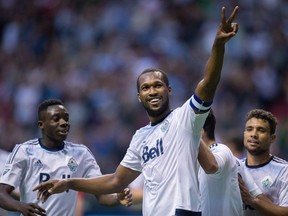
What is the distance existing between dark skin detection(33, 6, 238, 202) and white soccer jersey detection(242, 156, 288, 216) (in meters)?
1.09

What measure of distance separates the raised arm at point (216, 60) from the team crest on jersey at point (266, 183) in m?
1.48

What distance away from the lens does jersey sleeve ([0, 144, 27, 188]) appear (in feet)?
26.0

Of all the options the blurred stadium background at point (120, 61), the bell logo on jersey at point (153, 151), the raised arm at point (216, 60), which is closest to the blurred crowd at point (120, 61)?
the blurred stadium background at point (120, 61)

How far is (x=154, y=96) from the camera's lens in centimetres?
705

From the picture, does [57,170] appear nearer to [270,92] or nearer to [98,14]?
[270,92]

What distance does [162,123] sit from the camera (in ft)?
23.4

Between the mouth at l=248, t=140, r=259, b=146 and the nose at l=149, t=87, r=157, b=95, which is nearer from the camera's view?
the nose at l=149, t=87, r=157, b=95

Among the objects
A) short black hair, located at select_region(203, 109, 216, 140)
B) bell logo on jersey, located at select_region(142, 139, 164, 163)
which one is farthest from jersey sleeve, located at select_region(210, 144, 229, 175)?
bell logo on jersey, located at select_region(142, 139, 164, 163)

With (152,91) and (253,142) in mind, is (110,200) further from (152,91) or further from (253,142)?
(152,91)

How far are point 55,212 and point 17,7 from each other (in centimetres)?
1018

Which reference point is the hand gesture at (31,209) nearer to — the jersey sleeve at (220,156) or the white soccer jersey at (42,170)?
the white soccer jersey at (42,170)

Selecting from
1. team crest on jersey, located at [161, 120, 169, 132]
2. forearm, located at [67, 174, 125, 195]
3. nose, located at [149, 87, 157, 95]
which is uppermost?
nose, located at [149, 87, 157, 95]

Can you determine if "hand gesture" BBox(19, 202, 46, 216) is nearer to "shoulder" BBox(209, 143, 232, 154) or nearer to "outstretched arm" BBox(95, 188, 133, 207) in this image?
"outstretched arm" BBox(95, 188, 133, 207)

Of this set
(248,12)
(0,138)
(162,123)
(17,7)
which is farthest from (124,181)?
(17,7)
